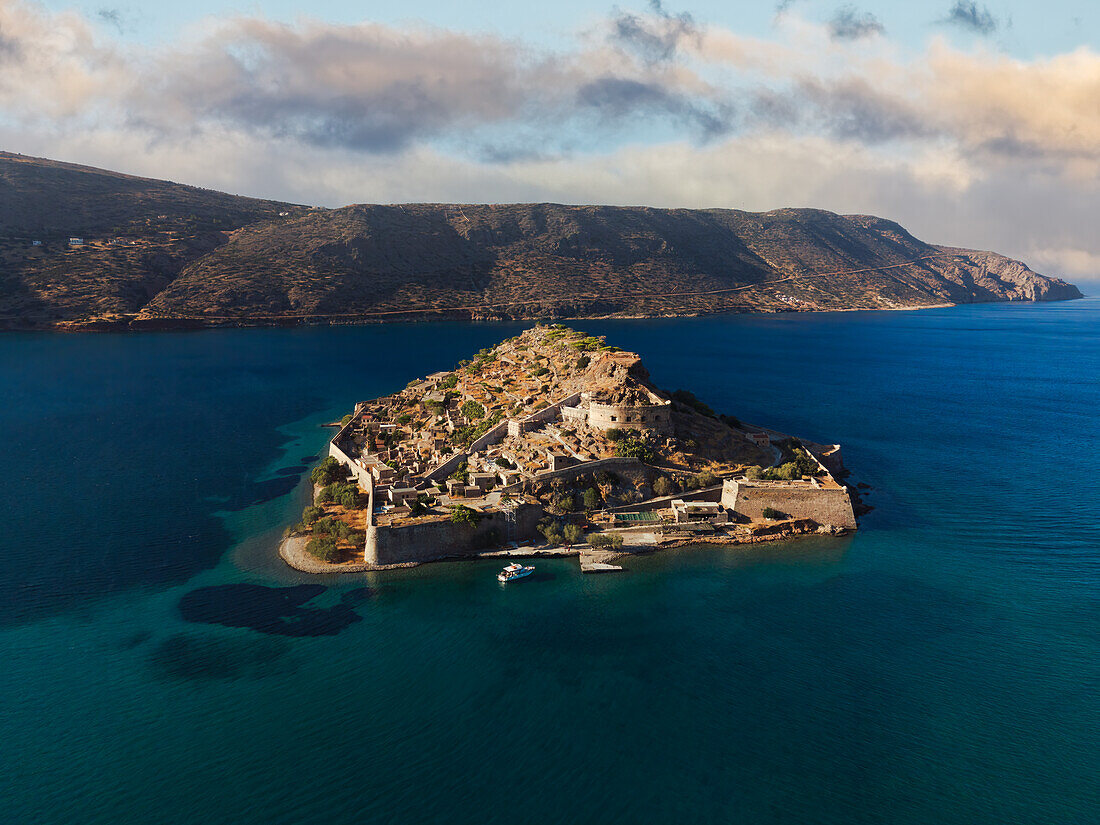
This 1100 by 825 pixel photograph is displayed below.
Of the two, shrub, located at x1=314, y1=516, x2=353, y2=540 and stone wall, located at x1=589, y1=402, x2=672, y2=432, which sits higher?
Result: stone wall, located at x1=589, y1=402, x2=672, y2=432

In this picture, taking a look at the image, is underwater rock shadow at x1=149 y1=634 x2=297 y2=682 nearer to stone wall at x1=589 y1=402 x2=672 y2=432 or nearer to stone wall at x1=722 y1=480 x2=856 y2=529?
stone wall at x1=589 y1=402 x2=672 y2=432

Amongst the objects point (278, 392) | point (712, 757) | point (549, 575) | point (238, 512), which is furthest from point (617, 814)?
point (278, 392)

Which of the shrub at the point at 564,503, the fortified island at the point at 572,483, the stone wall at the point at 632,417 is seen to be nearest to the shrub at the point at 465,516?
the fortified island at the point at 572,483

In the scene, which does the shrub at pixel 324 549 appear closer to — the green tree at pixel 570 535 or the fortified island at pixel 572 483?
the fortified island at pixel 572 483

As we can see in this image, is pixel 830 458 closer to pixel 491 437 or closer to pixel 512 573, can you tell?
pixel 491 437

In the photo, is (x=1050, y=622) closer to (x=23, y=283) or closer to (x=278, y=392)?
(x=278, y=392)

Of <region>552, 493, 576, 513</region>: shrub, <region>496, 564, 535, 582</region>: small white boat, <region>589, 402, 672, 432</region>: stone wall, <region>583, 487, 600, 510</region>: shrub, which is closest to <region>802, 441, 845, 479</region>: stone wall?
<region>589, 402, 672, 432</region>: stone wall

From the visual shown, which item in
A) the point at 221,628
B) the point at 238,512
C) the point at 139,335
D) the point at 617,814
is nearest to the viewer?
the point at 617,814
